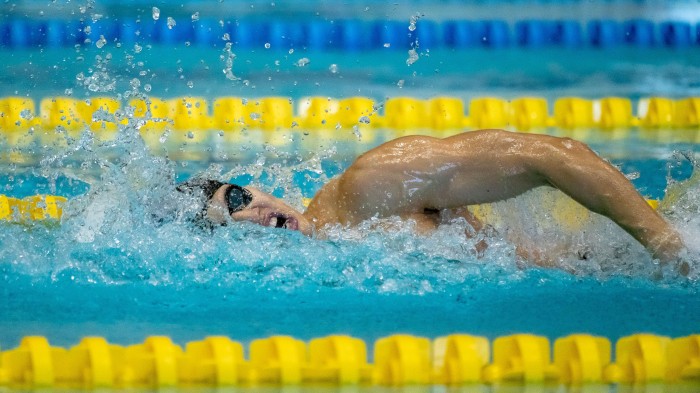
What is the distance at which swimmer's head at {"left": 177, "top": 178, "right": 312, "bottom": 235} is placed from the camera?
2.40 meters

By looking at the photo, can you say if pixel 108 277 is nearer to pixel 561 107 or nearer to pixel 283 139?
pixel 283 139

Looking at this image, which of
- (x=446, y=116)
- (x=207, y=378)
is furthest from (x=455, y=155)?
(x=446, y=116)

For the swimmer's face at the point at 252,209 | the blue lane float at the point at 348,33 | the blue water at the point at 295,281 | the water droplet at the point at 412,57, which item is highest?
the blue lane float at the point at 348,33

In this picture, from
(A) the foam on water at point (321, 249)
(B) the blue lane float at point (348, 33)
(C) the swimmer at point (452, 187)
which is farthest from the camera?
(B) the blue lane float at point (348, 33)

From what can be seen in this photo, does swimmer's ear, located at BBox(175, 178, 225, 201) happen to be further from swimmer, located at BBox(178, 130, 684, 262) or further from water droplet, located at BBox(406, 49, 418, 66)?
water droplet, located at BBox(406, 49, 418, 66)

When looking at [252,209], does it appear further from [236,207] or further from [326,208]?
[326,208]

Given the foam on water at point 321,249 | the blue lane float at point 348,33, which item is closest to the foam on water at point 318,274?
the foam on water at point 321,249

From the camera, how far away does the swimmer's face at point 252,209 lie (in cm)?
240

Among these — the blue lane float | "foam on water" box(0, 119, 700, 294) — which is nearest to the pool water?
"foam on water" box(0, 119, 700, 294)

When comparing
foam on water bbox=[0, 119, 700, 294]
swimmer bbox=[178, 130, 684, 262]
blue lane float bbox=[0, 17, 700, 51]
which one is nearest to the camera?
swimmer bbox=[178, 130, 684, 262]

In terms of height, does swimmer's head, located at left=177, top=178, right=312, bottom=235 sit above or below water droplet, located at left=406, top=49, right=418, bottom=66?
below

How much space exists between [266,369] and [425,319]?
1.62 ft

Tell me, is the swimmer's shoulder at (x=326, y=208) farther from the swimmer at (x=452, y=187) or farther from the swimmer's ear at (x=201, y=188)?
the swimmer's ear at (x=201, y=188)

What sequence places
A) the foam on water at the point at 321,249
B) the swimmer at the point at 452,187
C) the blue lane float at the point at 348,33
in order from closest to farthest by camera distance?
the swimmer at the point at 452,187
the foam on water at the point at 321,249
the blue lane float at the point at 348,33
